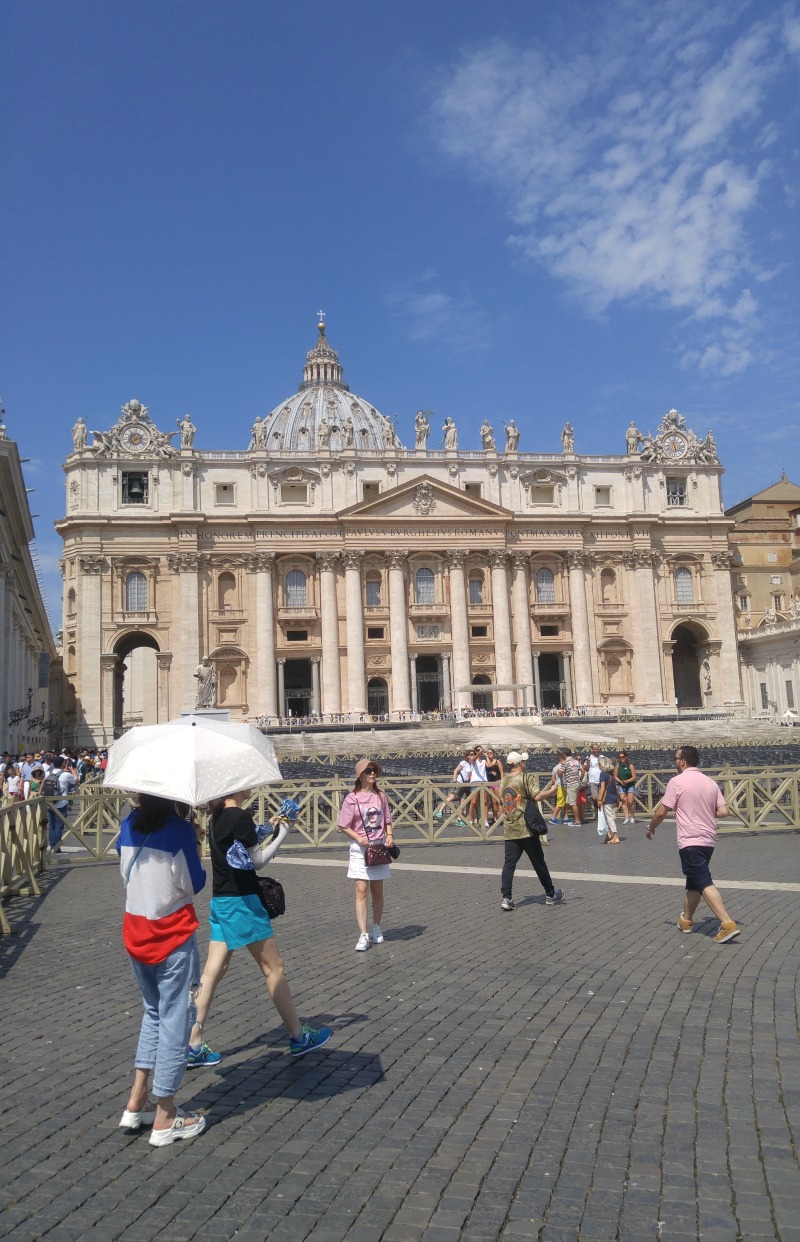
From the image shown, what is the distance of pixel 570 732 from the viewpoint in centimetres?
4719

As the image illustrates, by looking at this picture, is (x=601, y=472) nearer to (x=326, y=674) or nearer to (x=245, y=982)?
(x=326, y=674)

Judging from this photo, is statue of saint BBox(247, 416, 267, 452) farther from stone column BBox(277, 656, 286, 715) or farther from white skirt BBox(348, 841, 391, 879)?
white skirt BBox(348, 841, 391, 879)

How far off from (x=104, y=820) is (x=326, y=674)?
41512 mm

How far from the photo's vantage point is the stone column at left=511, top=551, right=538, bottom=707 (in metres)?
61.7

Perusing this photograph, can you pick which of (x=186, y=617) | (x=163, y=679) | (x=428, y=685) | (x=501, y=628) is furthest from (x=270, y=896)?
(x=428, y=685)

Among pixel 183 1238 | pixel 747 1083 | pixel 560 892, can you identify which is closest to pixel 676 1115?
pixel 747 1083

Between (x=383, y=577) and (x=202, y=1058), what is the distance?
183 ft

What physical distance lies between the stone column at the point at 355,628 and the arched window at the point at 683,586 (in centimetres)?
2217

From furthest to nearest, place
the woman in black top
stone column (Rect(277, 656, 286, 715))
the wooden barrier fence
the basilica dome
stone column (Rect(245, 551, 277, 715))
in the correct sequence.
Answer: the basilica dome < stone column (Rect(277, 656, 286, 715)) < stone column (Rect(245, 551, 277, 715)) < the wooden barrier fence < the woman in black top

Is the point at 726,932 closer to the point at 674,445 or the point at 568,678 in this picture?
the point at 568,678

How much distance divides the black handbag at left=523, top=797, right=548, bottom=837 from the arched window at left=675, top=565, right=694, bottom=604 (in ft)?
187

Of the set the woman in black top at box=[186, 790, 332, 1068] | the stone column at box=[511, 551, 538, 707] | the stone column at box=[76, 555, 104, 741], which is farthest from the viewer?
the stone column at box=[511, 551, 538, 707]

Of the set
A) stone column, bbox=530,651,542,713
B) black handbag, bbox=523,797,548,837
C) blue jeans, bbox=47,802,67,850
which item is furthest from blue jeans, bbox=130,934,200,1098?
stone column, bbox=530,651,542,713

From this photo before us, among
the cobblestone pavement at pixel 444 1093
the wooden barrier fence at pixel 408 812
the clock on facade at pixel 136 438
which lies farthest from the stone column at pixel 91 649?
the cobblestone pavement at pixel 444 1093
